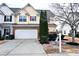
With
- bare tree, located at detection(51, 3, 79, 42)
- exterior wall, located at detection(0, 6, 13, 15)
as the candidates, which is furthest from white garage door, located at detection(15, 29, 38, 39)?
bare tree, located at detection(51, 3, 79, 42)

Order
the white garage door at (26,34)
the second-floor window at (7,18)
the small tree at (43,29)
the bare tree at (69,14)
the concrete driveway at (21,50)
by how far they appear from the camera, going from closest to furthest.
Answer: the concrete driveway at (21,50) < the bare tree at (69,14) < the small tree at (43,29) < the white garage door at (26,34) < the second-floor window at (7,18)

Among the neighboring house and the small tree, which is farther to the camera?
the neighboring house

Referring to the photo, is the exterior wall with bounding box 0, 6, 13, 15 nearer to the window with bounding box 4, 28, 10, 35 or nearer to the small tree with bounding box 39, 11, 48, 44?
the window with bounding box 4, 28, 10, 35

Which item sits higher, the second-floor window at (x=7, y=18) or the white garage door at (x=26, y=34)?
the second-floor window at (x=7, y=18)

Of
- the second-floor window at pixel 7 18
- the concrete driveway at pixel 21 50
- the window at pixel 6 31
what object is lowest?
the concrete driveway at pixel 21 50

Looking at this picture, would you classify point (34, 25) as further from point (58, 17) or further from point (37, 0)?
point (37, 0)

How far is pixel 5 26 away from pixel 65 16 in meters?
20.4

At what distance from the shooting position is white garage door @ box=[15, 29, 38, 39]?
40.4 metres

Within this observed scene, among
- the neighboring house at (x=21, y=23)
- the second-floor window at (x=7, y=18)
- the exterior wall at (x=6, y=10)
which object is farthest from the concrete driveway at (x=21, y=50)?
the exterior wall at (x=6, y=10)

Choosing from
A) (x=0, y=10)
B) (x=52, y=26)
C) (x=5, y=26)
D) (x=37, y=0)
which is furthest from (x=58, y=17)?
(x=0, y=10)

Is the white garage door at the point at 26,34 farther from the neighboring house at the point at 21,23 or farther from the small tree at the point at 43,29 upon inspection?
the small tree at the point at 43,29

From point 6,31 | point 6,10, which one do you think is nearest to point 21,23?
point 6,31

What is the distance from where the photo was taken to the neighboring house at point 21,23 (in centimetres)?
4059

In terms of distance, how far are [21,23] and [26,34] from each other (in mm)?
2769
